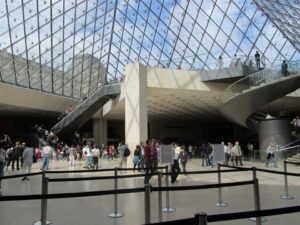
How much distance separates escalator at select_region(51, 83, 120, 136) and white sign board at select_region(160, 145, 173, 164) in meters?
19.9

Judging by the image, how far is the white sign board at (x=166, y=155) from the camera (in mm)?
11867

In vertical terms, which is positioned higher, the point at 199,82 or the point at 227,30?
the point at 227,30

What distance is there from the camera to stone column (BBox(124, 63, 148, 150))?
925 inches

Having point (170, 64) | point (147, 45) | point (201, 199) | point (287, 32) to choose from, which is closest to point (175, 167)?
point (201, 199)

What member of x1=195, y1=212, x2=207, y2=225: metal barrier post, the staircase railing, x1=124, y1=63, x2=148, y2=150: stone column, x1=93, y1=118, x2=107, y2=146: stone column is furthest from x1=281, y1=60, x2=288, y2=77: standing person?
x1=93, y1=118, x2=107, y2=146: stone column

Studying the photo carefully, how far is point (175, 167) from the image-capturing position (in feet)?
40.9

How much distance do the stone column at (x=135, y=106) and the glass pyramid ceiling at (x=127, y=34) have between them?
626cm

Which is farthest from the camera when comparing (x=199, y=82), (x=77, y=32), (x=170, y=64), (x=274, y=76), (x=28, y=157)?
(x=77, y=32)

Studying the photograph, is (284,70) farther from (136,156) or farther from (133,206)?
(133,206)

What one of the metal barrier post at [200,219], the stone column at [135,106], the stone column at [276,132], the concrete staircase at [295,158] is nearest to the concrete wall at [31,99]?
the stone column at [135,106]

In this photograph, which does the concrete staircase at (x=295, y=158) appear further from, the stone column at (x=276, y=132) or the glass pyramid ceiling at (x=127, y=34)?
the glass pyramid ceiling at (x=127, y=34)

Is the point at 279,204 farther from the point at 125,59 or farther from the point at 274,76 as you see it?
the point at 125,59

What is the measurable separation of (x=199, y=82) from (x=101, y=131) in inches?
728

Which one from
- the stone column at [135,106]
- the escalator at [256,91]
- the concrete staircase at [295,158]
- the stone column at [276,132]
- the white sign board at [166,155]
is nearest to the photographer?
the white sign board at [166,155]
